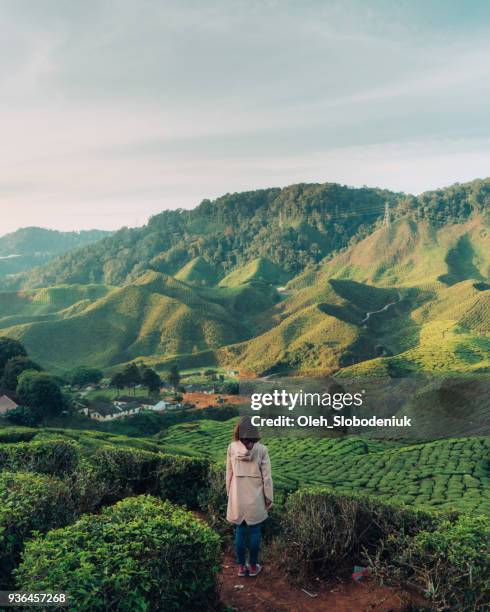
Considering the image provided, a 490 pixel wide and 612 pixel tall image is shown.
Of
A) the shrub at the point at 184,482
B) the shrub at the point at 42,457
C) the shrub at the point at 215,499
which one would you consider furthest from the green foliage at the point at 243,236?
the shrub at the point at 215,499

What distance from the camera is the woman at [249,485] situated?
5.68m

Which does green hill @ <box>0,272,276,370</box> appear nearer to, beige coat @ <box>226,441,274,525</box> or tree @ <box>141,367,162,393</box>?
tree @ <box>141,367,162,393</box>

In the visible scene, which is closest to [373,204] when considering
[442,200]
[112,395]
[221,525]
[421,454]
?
[442,200]

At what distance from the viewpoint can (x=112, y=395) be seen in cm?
5278

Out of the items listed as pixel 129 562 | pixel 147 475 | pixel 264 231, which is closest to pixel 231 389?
pixel 147 475

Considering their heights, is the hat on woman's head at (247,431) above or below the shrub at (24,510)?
above

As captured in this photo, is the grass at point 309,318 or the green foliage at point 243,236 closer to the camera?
the grass at point 309,318

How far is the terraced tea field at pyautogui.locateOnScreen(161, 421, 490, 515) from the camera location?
19.4 meters

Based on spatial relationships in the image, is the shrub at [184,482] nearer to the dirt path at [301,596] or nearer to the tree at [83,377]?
the dirt path at [301,596]

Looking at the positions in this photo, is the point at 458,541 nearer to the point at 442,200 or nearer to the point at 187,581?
the point at 187,581

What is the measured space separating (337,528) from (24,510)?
343 cm

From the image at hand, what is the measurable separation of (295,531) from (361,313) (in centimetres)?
7627

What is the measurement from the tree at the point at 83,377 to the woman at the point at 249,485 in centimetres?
5417

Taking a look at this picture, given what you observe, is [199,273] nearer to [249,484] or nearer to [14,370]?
[14,370]
